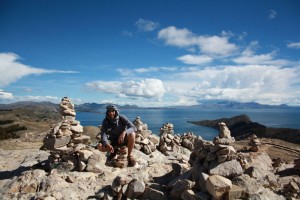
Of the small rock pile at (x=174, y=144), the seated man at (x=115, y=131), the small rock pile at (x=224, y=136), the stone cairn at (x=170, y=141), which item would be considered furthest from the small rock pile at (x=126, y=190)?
the stone cairn at (x=170, y=141)

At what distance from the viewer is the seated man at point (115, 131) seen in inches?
458

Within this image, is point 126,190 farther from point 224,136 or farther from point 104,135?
point 224,136

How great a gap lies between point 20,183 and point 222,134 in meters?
8.56

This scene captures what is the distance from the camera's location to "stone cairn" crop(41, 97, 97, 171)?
12516mm

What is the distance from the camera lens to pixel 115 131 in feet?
39.9

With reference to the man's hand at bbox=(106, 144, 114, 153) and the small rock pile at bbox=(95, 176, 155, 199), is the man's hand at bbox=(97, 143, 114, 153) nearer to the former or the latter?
the man's hand at bbox=(106, 144, 114, 153)

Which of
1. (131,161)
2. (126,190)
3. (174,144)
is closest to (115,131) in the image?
(131,161)

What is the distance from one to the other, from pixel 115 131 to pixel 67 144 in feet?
9.92

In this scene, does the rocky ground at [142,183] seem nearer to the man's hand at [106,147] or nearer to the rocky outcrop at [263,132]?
the man's hand at [106,147]

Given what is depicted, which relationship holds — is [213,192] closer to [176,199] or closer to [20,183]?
[176,199]

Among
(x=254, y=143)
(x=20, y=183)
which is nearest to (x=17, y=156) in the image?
(x=20, y=183)

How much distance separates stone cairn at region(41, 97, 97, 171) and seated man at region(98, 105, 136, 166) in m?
1.38

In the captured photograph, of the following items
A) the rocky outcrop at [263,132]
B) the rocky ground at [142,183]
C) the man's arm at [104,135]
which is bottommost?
the rocky outcrop at [263,132]

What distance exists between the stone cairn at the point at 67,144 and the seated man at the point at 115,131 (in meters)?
1.38
